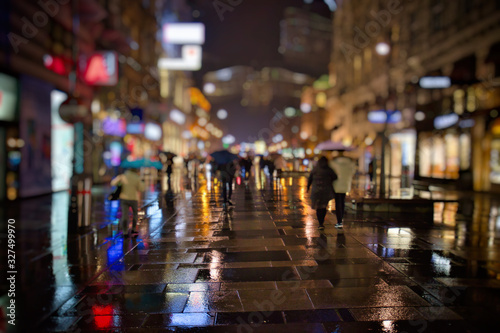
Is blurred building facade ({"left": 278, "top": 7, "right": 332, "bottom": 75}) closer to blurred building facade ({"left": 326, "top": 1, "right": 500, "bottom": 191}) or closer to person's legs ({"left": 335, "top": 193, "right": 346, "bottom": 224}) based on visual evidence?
blurred building facade ({"left": 326, "top": 1, "right": 500, "bottom": 191})

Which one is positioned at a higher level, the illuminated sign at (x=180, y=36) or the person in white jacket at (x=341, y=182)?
the illuminated sign at (x=180, y=36)

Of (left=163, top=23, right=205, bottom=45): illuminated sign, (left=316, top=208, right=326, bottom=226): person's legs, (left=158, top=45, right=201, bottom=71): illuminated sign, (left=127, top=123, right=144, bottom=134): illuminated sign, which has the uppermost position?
(left=163, top=23, right=205, bottom=45): illuminated sign

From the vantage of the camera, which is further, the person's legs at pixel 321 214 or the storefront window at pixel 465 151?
the storefront window at pixel 465 151

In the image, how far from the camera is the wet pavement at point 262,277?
4480 millimetres

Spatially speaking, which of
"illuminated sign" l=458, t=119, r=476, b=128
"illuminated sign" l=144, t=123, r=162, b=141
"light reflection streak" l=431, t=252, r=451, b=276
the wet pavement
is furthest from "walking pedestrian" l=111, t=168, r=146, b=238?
"illuminated sign" l=144, t=123, r=162, b=141

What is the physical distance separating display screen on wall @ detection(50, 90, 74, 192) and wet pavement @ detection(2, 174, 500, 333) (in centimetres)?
935

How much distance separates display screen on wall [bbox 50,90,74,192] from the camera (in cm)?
1933

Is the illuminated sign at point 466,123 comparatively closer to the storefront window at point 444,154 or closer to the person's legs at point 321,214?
the storefront window at point 444,154

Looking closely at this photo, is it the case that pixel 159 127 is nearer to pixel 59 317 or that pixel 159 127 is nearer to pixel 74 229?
pixel 74 229

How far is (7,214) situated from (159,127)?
41723mm

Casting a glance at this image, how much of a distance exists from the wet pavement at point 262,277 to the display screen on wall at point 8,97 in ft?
22.8

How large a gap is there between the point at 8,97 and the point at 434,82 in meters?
25.0

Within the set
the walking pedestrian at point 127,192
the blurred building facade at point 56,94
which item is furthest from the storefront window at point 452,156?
the walking pedestrian at point 127,192

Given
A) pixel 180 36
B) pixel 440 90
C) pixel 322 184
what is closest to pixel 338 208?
pixel 322 184
